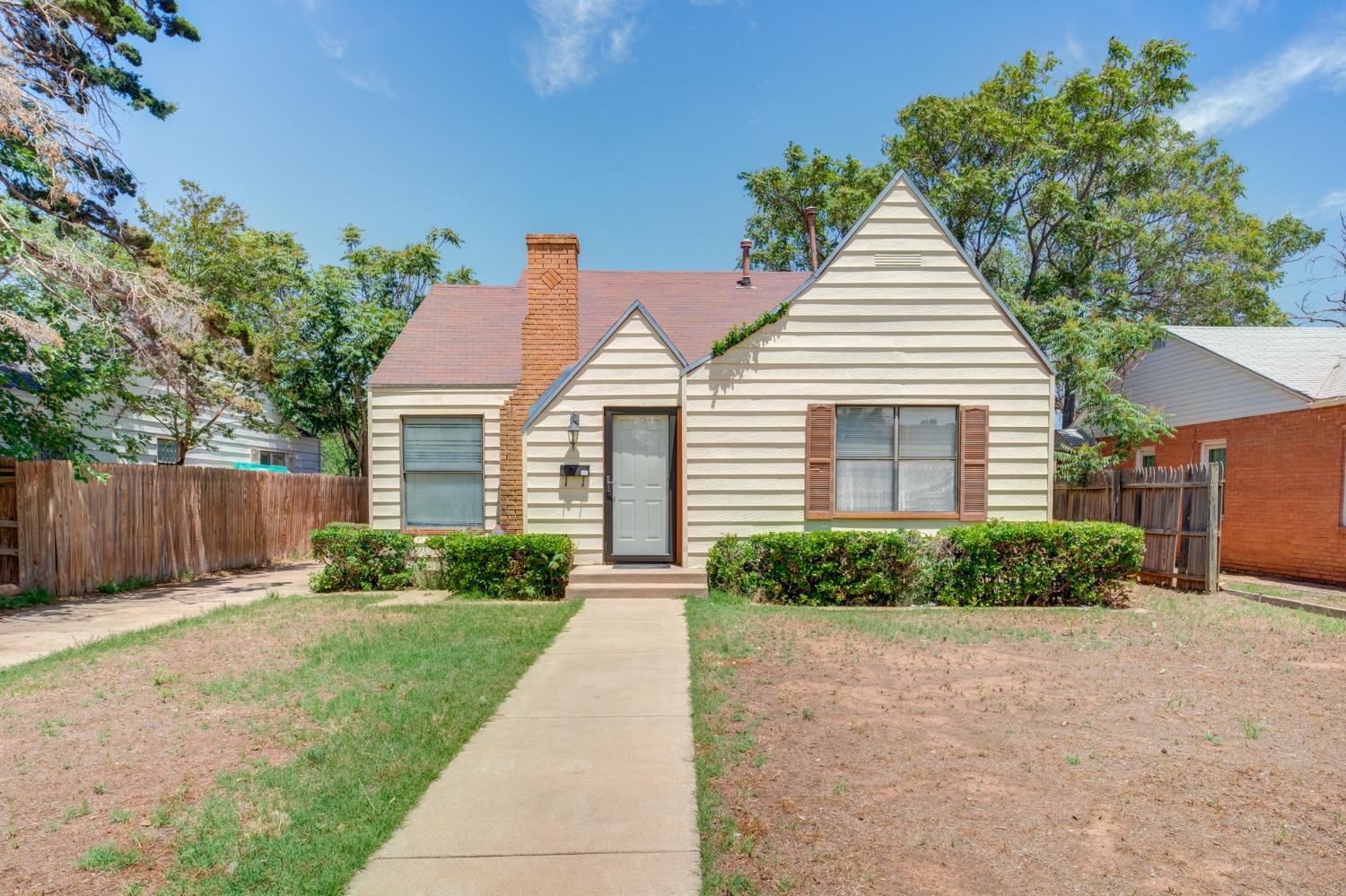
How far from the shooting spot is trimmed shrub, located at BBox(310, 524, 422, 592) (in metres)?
10.4

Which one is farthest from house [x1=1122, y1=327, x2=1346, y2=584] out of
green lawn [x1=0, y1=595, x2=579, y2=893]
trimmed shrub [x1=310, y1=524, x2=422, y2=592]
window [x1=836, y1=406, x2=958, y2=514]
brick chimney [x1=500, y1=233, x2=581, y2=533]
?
trimmed shrub [x1=310, y1=524, x2=422, y2=592]

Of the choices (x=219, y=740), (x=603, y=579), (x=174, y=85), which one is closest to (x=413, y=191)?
(x=174, y=85)

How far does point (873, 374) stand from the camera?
393 inches

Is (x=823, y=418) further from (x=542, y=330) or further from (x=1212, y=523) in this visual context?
(x=1212, y=523)

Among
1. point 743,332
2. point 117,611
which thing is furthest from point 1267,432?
point 117,611

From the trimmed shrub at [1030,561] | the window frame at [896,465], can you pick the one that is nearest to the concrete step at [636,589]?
the window frame at [896,465]

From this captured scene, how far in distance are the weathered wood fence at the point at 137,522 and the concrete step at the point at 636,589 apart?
6.82m

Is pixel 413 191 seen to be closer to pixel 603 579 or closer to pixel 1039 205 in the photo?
pixel 603 579

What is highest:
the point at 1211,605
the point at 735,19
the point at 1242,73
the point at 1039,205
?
the point at 1242,73

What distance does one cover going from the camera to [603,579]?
9445mm

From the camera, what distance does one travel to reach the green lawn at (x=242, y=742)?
306 centimetres

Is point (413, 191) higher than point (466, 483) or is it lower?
higher

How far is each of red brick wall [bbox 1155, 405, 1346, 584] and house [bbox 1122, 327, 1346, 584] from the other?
0.05 feet

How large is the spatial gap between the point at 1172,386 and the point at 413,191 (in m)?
18.9
